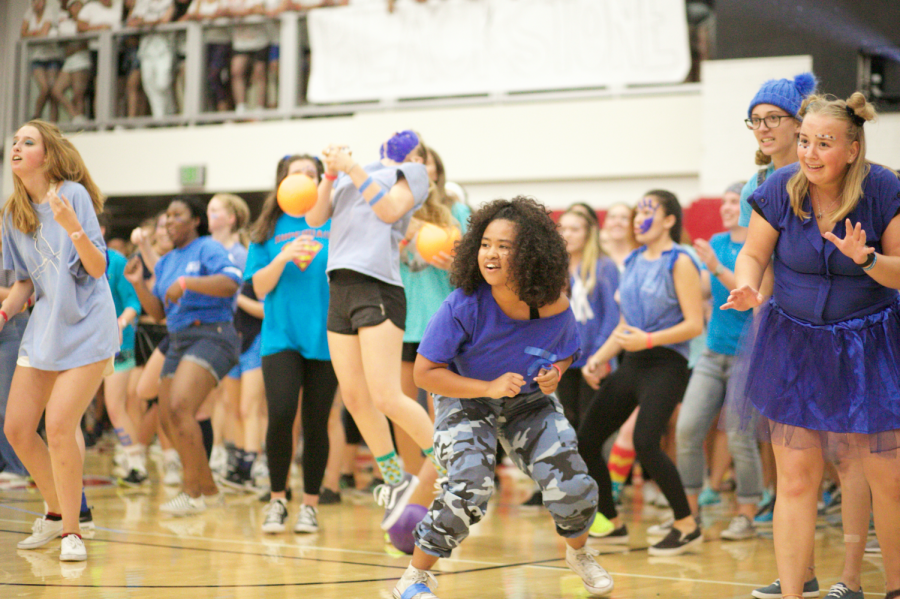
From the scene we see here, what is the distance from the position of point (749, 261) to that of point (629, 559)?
69.3 inches

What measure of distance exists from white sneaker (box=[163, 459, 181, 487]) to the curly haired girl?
11.7 ft

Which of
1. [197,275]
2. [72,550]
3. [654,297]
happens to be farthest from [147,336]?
[654,297]

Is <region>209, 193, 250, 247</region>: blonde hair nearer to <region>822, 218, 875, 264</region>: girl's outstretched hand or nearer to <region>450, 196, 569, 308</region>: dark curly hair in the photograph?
<region>450, 196, 569, 308</region>: dark curly hair

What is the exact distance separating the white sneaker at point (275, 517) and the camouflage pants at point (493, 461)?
5.11ft

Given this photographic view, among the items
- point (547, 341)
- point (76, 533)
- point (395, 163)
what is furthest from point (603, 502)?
point (76, 533)

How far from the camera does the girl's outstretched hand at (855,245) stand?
2.52 metres

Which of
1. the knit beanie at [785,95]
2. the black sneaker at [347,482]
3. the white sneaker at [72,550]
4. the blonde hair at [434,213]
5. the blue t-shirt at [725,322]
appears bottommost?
the black sneaker at [347,482]

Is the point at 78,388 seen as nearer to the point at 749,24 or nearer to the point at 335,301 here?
the point at 335,301

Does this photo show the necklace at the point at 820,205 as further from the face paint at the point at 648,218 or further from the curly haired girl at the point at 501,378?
the face paint at the point at 648,218

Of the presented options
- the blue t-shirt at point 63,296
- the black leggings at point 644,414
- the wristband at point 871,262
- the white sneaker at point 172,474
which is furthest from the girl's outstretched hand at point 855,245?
the white sneaker at point 172,474

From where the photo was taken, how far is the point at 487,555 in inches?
158

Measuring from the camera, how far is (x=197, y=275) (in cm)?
511

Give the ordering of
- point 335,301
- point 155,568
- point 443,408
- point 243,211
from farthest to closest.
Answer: point 243,211 → point 335,301 → point 155,568 → point 443,408

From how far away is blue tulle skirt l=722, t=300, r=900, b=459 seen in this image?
2.62m
